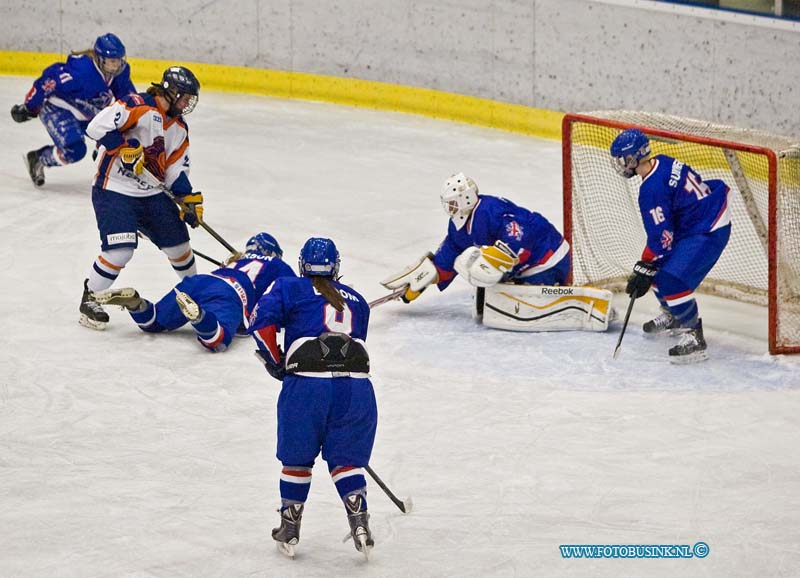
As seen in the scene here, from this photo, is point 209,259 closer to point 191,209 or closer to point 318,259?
point 191,209

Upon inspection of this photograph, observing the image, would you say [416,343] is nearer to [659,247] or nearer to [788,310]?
[659,247]

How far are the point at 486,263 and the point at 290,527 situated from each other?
2288mm

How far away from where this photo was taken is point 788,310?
5996 millimetres

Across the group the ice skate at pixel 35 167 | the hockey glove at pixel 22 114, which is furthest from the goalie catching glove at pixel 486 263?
the hockey glove at pixel 22 114

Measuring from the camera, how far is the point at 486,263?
20.3 ft

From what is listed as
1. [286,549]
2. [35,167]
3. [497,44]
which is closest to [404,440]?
[286,549]

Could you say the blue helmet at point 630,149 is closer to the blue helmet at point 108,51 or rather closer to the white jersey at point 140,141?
the white jersey at point 140,141

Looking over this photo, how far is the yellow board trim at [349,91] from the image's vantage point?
30.9 ft

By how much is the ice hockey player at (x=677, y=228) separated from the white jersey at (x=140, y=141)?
74.6 inches

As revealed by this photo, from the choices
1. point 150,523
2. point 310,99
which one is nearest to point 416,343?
point 150,523

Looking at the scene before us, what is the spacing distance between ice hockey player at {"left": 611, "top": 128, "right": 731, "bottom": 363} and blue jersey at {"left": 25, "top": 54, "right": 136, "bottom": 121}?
3262 millimetres

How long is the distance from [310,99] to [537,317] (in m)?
4.44

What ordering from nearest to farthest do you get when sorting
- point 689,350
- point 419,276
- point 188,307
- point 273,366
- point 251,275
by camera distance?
point 273,366, point 188,307, point 689,350, point 251,275, point 419,276

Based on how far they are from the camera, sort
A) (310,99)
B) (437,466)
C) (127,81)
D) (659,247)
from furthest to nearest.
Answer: (310,99)
(127,81)
(659,247)
(437,466)
